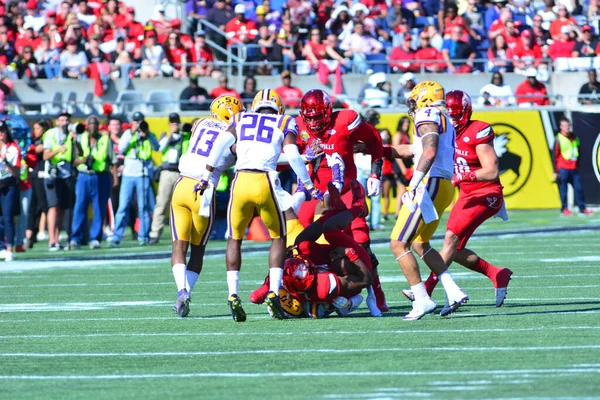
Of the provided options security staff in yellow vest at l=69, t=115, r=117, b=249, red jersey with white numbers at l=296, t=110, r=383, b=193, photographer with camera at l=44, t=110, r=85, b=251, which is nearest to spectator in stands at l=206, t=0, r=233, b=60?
security staff in yellow vest at l=69, t=115, r=117, b=249

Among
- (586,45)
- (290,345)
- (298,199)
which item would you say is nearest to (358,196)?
(298,199)

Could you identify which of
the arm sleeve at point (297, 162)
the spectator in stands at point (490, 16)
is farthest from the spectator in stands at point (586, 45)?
the arm sleeve at point (297, 162)

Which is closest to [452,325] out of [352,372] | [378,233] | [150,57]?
[352,372]

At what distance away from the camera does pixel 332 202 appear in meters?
10.0

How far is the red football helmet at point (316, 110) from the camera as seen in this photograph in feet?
32.9

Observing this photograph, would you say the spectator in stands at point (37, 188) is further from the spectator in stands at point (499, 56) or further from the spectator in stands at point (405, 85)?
the spectator in stands at point (499, 56)

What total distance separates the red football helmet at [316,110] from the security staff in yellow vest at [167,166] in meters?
8.73

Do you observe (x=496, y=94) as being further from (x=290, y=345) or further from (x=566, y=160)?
(x=290, y=345)

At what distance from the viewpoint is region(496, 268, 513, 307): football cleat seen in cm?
1020

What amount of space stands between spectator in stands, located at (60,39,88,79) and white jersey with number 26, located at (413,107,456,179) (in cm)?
1585

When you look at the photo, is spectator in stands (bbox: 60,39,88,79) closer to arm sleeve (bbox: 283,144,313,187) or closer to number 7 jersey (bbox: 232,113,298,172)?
number 7 jersey (bbox: 232,113,298,172)

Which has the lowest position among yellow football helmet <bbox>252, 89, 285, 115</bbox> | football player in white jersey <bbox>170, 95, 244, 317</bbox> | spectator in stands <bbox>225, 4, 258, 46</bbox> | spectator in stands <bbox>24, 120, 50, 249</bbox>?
spectator in stands <bbox>24, 120, 50, 249</bbox>

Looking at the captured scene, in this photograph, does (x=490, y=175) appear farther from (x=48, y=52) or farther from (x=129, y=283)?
(x=48, y=52)

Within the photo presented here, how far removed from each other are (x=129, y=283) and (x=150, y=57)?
39.4 feet
